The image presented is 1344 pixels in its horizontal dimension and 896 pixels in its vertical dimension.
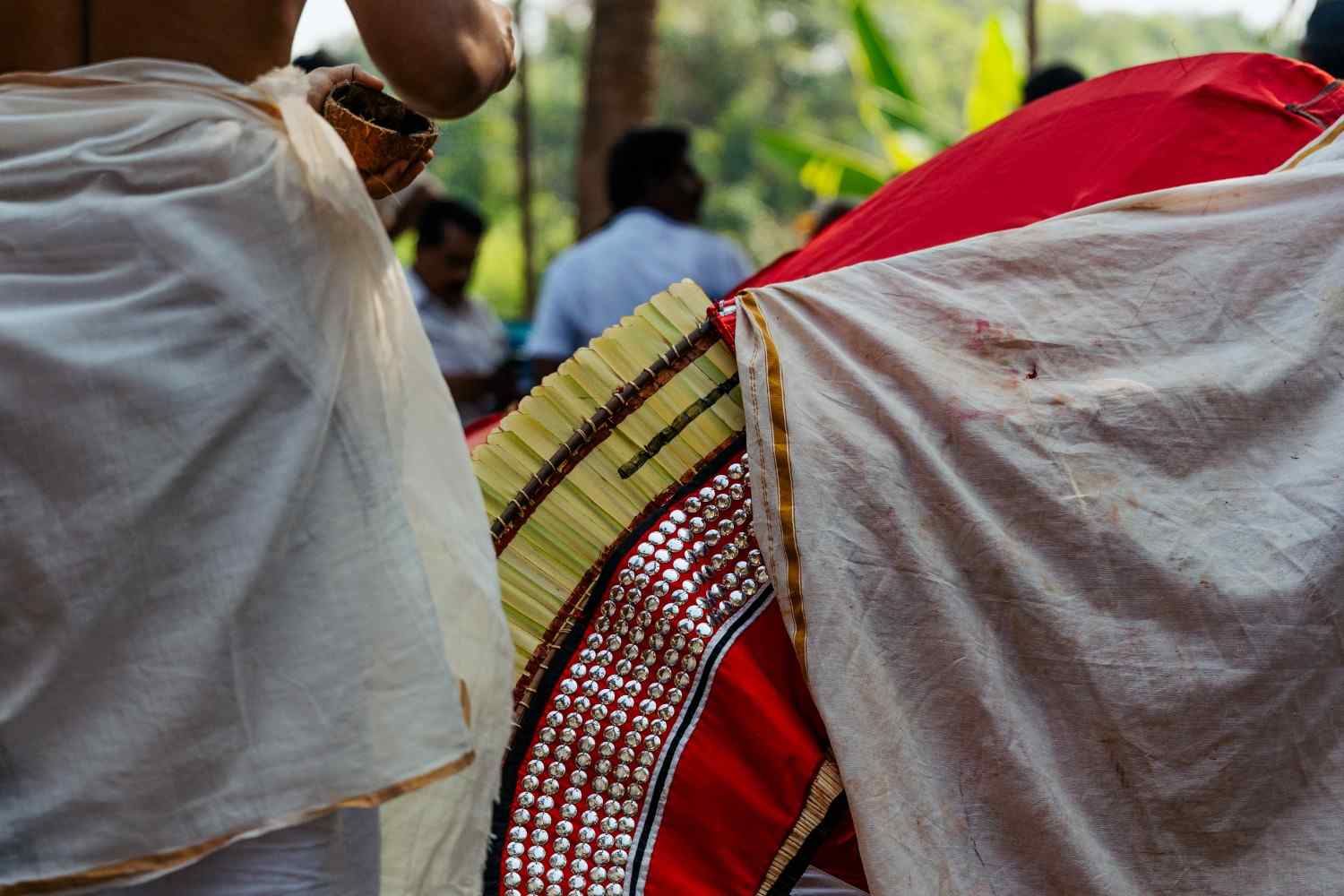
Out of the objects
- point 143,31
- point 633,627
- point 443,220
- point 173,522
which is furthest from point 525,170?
point 173,522

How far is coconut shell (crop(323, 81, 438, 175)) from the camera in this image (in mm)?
1439

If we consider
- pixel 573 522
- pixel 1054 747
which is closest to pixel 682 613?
pixel 573 522

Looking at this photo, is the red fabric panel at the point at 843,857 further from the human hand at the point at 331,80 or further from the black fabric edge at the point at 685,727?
the human hand at the point at 331,80

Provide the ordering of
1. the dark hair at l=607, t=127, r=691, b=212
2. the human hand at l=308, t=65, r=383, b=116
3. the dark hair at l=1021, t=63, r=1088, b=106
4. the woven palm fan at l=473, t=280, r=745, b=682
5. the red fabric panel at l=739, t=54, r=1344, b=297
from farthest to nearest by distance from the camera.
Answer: the dark hair at l=607, t=127, r=691, b=212, the dark hair at l=1021, t=63, r=1088, b=106, the red fabric panel at l=739, t=54, r=1344, b=297, the woven palm fan at l=473, t=280, r=745, b=682, the human hand at l=308, t=65, r=383, b=116

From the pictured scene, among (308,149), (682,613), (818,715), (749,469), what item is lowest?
(818,715)

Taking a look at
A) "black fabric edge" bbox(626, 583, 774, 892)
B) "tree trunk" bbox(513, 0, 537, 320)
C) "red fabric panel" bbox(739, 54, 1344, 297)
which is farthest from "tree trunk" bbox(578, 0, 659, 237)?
"black fabric edge" bbox(626, 583, 774, 892)

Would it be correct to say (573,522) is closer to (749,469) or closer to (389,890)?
(749,469)

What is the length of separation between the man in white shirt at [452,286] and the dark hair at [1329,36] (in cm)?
400

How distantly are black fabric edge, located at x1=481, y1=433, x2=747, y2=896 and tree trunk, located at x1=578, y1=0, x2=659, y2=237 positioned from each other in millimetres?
5092

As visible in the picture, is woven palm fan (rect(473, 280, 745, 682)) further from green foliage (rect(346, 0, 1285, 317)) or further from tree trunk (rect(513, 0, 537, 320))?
green foliage (rect(346, 0, 1285, 317))

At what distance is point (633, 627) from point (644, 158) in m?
3.94

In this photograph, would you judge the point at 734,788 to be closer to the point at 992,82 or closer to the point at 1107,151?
the point at 1107,151

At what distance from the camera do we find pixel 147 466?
1.21m

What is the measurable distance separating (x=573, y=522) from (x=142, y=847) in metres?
0.71
